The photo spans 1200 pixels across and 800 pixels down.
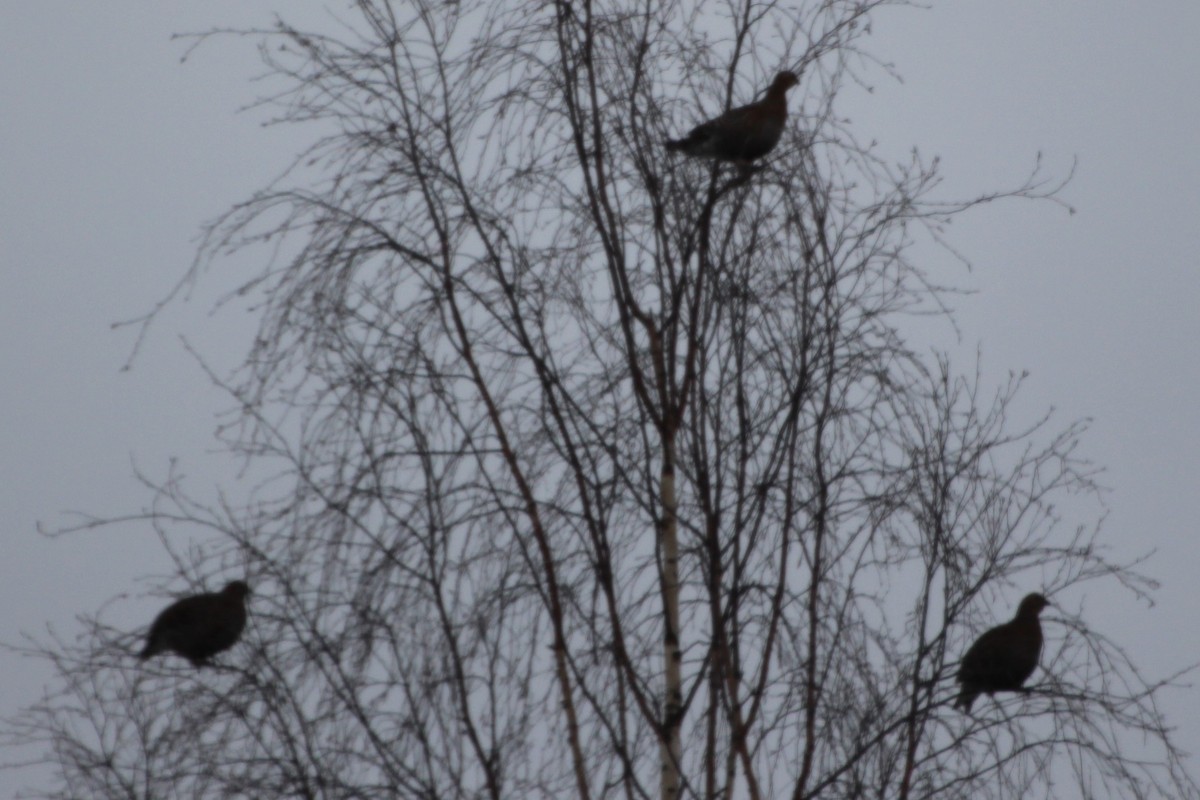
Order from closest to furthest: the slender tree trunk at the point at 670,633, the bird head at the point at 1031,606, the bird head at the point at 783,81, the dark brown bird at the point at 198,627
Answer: the slender tree trunk at the point at 670,633 → the dark brown bird at the point at 198,627 → the bird head at the point at 783,81 → the bird head at the point at 1031,606

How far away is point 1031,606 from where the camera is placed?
5.12 metres

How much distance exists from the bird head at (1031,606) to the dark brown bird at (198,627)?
2.49 meters

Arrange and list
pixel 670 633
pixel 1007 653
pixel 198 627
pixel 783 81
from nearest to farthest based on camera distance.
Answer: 1. pixel 670 633
2. pixel 198 627
3. pixel 783 81
4. pixel 1007 653

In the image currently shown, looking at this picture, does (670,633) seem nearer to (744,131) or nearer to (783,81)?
(744,131)

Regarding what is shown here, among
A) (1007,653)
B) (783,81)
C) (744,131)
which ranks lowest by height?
(1007,653)

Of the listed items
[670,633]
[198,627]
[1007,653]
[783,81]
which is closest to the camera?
[670,633]

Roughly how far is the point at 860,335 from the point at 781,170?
22.2 inches

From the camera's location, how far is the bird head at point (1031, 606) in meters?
5.03

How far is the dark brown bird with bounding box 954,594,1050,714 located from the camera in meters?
4.86

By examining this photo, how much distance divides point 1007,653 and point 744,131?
192 centimetres

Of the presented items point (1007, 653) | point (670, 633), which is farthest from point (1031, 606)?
point (670, 633)

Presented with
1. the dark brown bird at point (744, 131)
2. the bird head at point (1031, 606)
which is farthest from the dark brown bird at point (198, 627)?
the bird head at point (1031, 606)

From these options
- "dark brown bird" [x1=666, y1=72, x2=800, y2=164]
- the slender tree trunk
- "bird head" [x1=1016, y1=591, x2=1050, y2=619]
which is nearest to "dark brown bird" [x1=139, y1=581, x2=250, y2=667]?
the slender tree trunk

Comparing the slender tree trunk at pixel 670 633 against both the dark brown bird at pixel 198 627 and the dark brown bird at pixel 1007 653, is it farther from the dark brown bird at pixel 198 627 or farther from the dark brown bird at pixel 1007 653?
the dark brown bird at pixel 198 627
